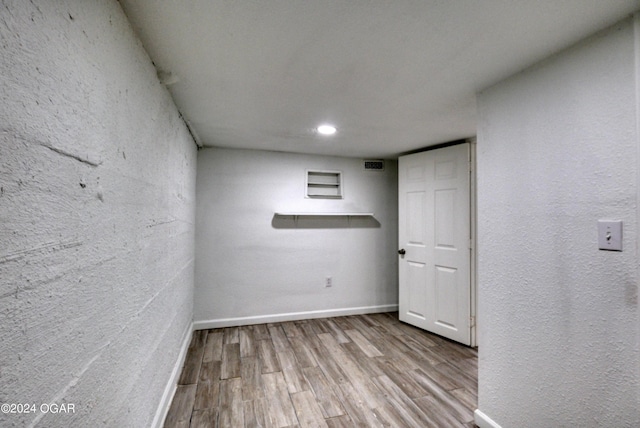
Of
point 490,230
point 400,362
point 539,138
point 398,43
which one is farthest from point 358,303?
point 398,43

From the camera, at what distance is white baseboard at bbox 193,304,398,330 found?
10.5ft

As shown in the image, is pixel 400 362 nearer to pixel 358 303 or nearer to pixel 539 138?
pixel 358 303

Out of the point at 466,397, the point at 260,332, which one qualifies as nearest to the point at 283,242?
the point at 260,332

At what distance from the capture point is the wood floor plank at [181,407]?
1.72 m

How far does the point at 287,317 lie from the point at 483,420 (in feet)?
7.40

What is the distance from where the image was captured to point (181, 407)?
1.86 metres

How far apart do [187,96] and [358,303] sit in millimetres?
3074

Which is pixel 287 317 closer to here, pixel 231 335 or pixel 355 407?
pixel 231 335

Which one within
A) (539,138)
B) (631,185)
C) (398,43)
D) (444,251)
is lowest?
(444,251)

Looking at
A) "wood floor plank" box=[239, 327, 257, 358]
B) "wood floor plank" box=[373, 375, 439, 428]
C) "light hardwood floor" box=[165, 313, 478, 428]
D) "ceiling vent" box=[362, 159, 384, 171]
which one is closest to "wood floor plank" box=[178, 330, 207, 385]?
"light hardwood floor" box=[165, 313, 478, 428]

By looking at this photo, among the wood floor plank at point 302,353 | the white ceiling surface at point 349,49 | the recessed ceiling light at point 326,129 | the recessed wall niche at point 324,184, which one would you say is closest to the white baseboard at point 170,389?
the wood floor plank at point 302,353

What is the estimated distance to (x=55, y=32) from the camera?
2.23 ft

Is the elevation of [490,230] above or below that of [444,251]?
above

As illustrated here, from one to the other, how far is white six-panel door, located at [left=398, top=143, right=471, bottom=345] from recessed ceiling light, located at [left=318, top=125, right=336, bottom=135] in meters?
1.22
